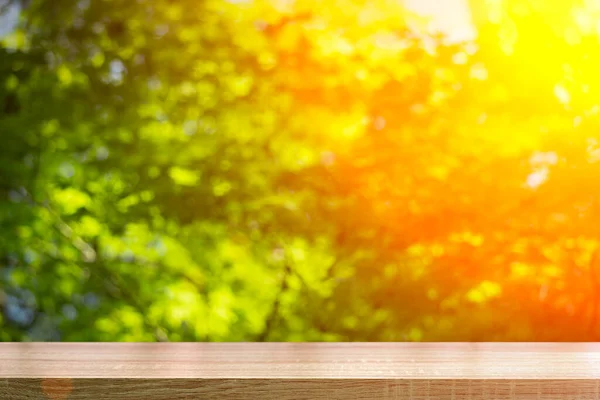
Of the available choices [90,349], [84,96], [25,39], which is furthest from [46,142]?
[90,349]

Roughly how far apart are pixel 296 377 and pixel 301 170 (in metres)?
1.85

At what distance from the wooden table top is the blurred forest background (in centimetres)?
158

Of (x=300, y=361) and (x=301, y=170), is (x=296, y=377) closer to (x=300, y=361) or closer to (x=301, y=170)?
(x=300, y=361)

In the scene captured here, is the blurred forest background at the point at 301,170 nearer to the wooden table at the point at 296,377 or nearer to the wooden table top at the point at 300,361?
the wooden table top at the point at 300,361

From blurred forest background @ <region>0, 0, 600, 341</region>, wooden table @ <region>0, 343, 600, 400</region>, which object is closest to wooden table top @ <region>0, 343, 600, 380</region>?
wooden table @ <region>0, 343, 600, 400</region>

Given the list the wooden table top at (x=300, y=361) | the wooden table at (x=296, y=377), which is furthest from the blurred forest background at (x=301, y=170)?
the wooden table at (x=296, y=377)

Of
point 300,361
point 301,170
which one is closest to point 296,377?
point 300,361

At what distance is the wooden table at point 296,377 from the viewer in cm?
50

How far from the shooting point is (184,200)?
7.87 ft

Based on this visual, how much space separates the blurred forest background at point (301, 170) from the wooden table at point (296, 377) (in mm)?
1676

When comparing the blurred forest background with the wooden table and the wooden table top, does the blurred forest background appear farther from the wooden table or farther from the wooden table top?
the wooden table

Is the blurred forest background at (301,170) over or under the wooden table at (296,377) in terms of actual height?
under

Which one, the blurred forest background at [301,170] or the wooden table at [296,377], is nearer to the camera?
the wooden table at [296,377]

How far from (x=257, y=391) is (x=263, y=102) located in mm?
1991
